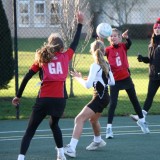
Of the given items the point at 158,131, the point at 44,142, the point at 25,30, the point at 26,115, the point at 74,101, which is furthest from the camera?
the point at 25,30

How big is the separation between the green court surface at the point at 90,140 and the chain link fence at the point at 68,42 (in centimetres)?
95

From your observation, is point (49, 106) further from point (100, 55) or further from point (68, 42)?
point (68, 42)

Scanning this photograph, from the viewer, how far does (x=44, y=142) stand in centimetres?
1020

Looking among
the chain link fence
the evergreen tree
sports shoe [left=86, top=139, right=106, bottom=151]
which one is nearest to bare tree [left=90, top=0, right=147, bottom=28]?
the chain link fence

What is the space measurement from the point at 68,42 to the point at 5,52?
6.57ft

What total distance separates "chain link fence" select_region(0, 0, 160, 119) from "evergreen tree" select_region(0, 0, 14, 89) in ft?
0.29

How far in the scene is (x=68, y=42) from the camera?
16484 millimetres

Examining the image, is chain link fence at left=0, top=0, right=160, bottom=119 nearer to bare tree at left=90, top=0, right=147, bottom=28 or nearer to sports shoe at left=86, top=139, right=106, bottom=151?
bare tree at left=90, top=0, right=147, bottom=28

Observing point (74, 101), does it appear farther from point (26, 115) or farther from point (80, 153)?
point (80, 153)

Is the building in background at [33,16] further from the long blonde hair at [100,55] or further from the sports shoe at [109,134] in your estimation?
the long blonde hair at [100,55]

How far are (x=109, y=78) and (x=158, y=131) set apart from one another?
2454 mm

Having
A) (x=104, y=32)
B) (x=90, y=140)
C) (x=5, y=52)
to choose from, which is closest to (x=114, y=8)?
(x=5, y=52)

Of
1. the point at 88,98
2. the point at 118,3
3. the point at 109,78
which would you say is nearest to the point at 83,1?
the point at 88,98

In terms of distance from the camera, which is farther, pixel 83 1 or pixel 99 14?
pixel 99 14
